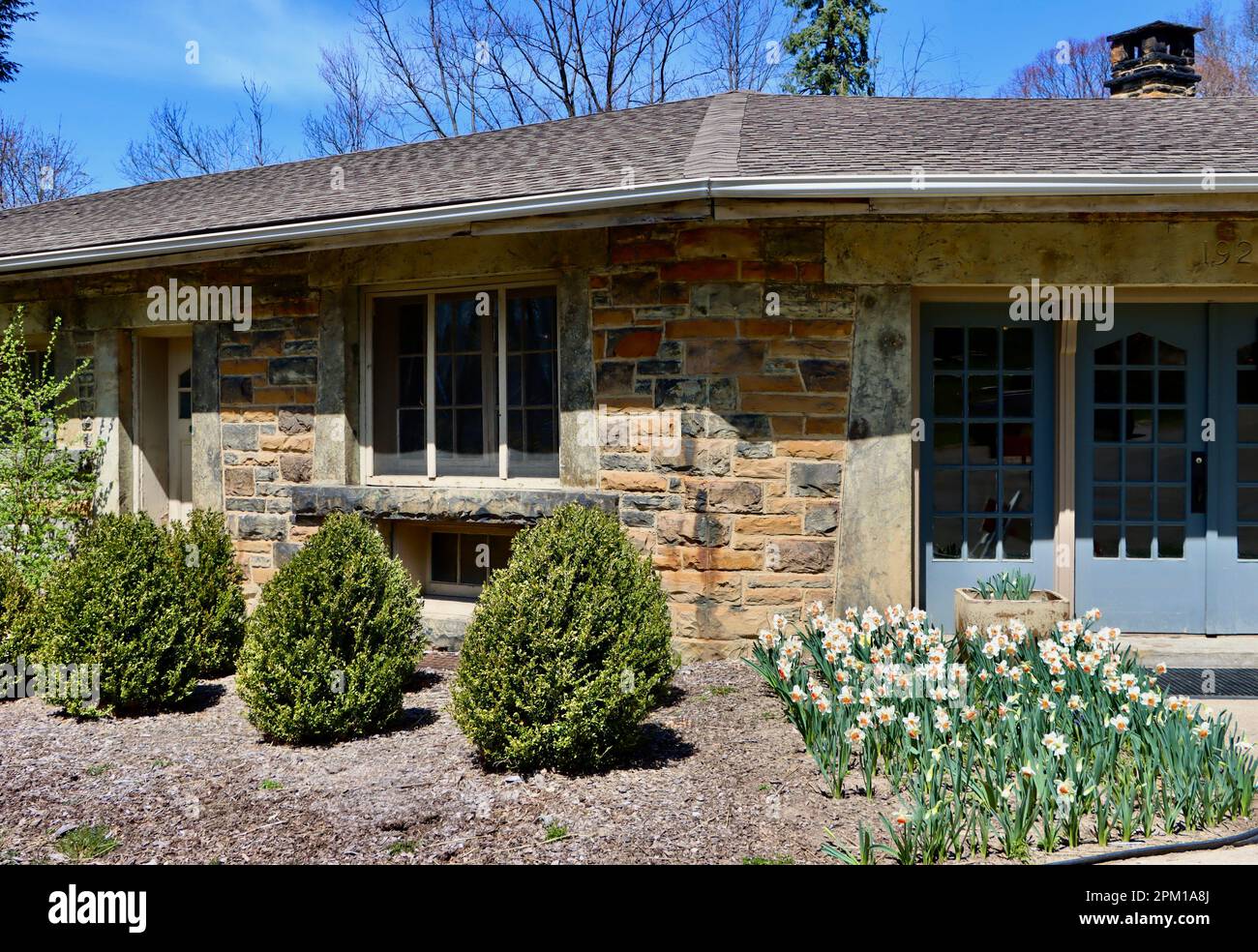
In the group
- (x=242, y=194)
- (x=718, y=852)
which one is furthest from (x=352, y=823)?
(x=242, y=194)

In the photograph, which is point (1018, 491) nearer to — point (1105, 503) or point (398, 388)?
point (1105, 503)

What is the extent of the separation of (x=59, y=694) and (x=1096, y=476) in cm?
630

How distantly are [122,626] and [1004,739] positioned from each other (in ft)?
14.5

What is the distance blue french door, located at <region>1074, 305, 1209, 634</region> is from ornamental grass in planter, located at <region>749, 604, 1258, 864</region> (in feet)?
4.55

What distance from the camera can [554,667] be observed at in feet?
13.8

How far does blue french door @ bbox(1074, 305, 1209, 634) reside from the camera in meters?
6.45

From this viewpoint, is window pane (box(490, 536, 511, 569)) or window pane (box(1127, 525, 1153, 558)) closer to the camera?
window pane (box(1127, 525, 1153, 558))

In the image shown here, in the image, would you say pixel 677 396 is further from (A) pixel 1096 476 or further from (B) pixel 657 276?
(A) pixel 1096 476

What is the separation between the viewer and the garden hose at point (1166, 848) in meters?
3.30

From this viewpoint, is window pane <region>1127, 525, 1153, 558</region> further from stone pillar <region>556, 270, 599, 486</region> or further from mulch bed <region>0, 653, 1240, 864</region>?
stone pillar <region>556, 270, 599, 486</region>

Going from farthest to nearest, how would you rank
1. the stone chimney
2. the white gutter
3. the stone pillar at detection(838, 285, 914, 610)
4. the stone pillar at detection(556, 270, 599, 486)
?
Result: the stone chimney < the stone pillar at detection(556, 270, 599, 486) < the stone pillar at detection(838, 285, 914, 610) < the white gutter

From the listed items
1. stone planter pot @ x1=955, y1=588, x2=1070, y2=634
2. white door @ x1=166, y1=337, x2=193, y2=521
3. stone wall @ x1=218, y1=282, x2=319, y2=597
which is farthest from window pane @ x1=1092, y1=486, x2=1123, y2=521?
white door @ x1=166, y1=337, x2=193, y2=521

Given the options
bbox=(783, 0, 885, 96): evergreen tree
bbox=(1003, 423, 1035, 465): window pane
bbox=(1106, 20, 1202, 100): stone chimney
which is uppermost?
bbox=(783, 0, 885, 96): evergreen tree

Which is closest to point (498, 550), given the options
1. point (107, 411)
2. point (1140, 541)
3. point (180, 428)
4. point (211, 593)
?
point (211, 593)
